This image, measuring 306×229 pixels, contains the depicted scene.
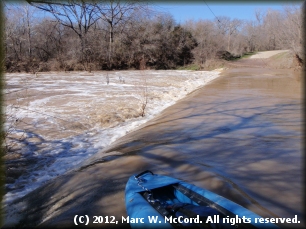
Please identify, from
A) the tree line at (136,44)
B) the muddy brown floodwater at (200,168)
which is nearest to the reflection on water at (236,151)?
the muddy brown floodwater at (200,168)

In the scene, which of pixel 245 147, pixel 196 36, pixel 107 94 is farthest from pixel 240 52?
pixel 245 147

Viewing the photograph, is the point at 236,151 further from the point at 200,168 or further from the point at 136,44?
the point at 136,44

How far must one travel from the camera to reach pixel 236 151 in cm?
555

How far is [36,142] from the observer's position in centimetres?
716

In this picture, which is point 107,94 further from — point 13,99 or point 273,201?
point 273,201

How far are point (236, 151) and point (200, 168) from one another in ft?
3.94

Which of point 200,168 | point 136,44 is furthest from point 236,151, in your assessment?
point 136,44

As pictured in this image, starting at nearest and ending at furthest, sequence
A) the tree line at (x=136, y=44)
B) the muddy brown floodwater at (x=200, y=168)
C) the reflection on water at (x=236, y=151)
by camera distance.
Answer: the muddy brown floodwater at (x=200, y=168) < the reflection on water at (x=236, y=151) < the tree line at (x=136, y=44)

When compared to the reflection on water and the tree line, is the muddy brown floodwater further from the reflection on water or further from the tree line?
the tree line

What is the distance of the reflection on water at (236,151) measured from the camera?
3.86m

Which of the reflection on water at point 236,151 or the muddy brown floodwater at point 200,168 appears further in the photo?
the reflection on water at point 236,151

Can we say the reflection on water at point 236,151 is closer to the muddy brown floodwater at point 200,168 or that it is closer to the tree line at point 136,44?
the muddy brown floodwater at point 200,168

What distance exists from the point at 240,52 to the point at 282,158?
54444 mm

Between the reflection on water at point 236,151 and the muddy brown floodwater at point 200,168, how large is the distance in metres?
0.01
